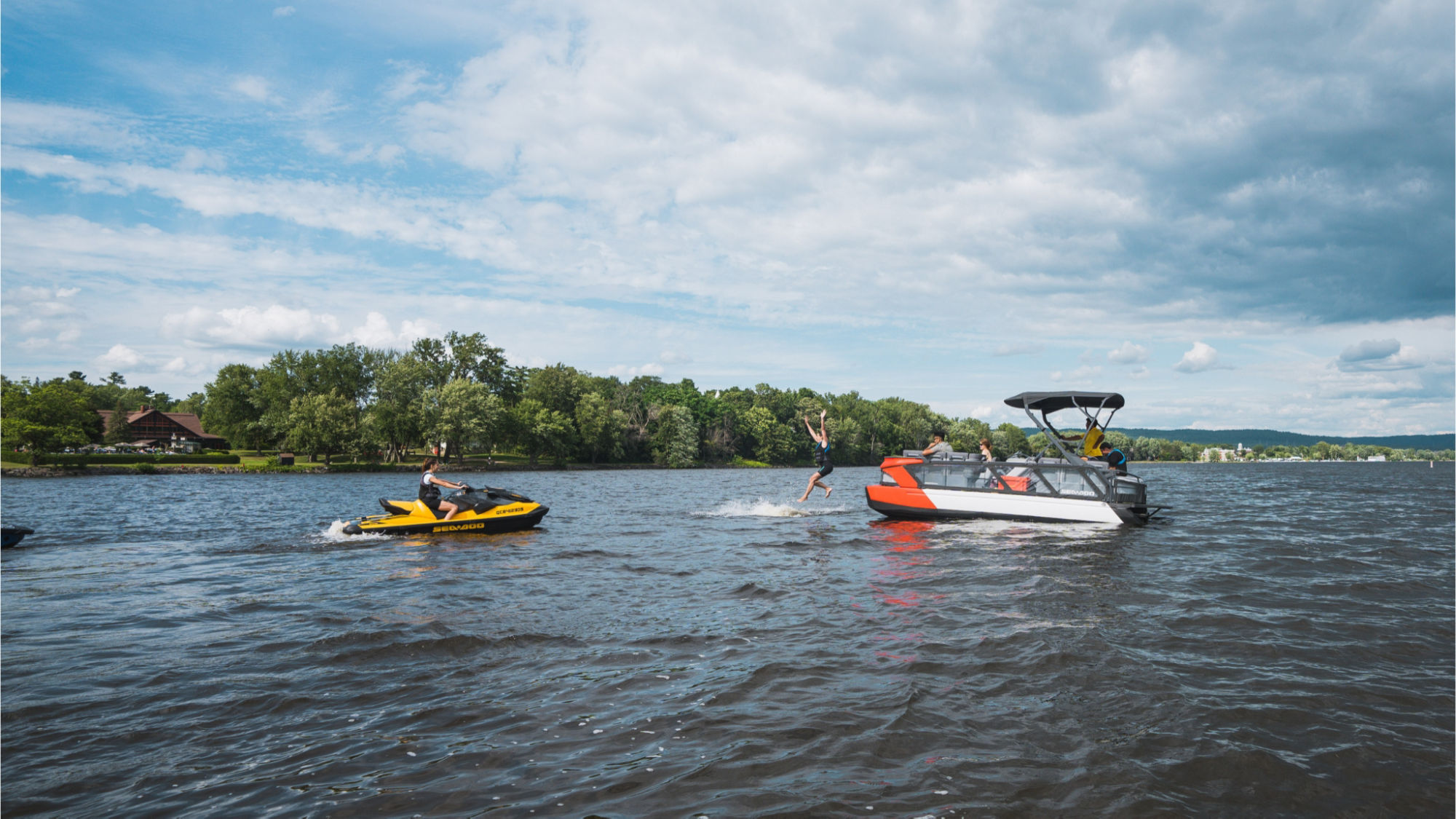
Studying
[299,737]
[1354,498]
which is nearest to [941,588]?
[299,737]

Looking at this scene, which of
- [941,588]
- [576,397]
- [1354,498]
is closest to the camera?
[941,588]

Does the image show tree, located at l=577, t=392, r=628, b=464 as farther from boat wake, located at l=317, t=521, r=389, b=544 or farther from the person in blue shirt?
the person in blue shirt

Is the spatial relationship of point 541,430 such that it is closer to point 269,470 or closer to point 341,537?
point 269,470

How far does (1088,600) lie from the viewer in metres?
10.6

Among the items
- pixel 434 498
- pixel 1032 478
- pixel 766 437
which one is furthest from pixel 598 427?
pixel 1032 478

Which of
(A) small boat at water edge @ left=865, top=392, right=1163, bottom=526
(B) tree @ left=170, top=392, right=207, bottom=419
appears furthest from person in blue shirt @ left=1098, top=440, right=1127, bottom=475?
(B) tree @ left=170, top=392, right=207, bottom=419

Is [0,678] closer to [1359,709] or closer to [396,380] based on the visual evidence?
[1359,709]

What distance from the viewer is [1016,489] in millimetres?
20562

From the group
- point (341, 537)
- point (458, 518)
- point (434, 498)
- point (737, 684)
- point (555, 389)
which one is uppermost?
point (555, 389)

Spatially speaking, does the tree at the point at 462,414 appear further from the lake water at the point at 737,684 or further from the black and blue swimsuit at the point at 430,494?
the lake water at the point at 737,684

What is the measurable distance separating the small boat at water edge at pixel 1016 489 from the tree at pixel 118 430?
414ft

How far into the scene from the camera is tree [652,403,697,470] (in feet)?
330

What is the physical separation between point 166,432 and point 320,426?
5999 cm

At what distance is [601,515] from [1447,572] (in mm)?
22395
